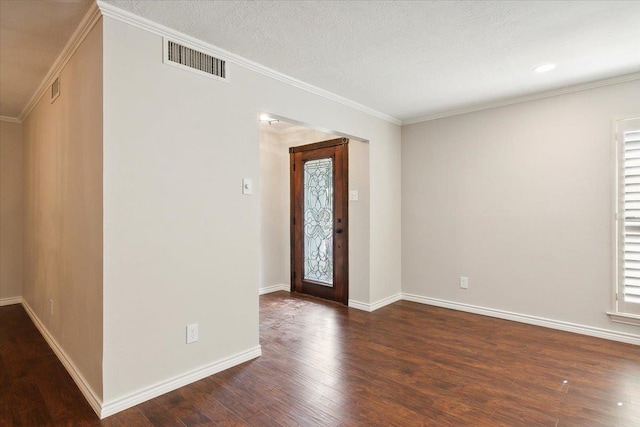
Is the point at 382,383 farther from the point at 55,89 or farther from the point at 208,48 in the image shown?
the point at 55,89

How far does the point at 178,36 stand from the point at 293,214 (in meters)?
3.21

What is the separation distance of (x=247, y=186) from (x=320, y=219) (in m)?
2.21

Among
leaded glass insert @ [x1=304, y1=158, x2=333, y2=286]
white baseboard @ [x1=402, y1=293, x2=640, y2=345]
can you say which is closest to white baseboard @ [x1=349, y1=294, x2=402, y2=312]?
white baseboard @ [x1=402, y1=293, x2=640, y2=345]

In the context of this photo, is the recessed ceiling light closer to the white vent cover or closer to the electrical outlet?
the electrical outlet

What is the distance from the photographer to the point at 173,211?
2.36m

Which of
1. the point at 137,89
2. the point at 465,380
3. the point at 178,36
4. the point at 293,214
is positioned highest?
the point at 178,36

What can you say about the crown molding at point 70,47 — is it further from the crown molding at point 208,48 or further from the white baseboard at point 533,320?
the white baseboard at point 533,320

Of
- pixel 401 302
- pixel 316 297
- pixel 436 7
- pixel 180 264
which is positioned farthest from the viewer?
pixel 316 297

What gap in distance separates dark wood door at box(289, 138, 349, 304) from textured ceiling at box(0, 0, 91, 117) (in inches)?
119

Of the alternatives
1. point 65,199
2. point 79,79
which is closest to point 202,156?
point 79,79

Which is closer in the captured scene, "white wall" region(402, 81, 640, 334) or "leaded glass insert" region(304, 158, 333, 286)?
"white wall" region(402, 81, 640, 334)

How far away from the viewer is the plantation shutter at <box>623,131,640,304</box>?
307cm

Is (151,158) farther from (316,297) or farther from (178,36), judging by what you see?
(316,297)

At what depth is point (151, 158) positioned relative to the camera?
2.26 metres
